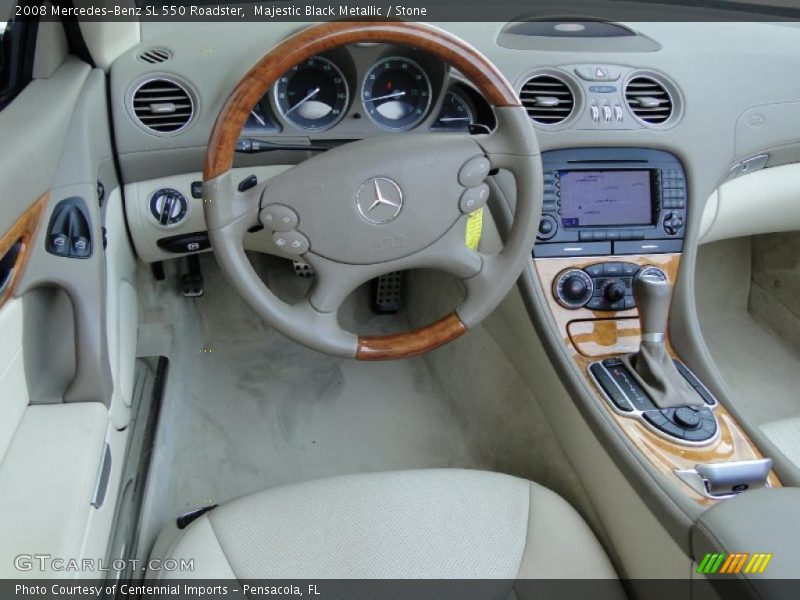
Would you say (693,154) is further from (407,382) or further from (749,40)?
(407,382)

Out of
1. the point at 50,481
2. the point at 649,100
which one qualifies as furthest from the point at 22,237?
the point at 649,100

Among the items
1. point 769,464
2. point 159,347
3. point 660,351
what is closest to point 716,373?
point 660,351

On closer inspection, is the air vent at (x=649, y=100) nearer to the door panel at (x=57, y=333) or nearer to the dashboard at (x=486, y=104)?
the dashboard at (x=486, y=104)

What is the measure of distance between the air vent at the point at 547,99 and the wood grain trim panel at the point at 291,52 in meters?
0.50

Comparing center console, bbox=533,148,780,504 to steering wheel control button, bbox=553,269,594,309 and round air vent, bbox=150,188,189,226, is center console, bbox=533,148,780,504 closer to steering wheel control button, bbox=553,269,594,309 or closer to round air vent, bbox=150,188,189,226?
steering wheel control button, bbox=553,269,594,309

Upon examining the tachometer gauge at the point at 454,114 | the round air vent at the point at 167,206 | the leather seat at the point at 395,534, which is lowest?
the leather seat at the point at 395,534

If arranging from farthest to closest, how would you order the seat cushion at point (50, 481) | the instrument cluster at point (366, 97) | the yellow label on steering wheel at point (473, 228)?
the instrument cluster at point (366, 97), the yellow label on steering wheel at point (473, 228), the seat cushion at point (50, 481)

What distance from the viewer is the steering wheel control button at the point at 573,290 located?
1404 millimetres

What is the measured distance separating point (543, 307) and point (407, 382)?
63cm

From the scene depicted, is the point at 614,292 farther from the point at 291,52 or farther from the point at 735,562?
the point at 291,52

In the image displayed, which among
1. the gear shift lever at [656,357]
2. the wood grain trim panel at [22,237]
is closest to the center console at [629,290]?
the gear shift lever at [656,357]

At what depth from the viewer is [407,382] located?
→ 75.8 inches

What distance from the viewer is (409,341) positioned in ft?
3.74

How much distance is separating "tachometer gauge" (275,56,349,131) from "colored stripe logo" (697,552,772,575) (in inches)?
39.0
